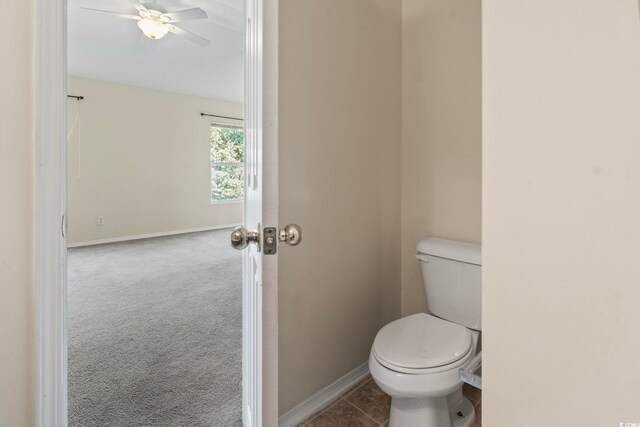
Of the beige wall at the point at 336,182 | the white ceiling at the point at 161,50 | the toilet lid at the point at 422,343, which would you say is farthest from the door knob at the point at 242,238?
the white ceiling at the point at 161,50

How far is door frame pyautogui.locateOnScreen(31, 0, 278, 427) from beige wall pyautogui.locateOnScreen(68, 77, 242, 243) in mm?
4380

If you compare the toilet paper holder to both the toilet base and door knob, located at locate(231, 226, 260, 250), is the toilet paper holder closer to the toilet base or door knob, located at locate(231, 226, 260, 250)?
the toilet base

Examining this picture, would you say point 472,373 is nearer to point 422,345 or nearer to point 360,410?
point 422,345

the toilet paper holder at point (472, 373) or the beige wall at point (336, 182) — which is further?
the beige wall at point (336, 182)

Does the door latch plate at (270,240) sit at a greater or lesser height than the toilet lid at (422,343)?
greater

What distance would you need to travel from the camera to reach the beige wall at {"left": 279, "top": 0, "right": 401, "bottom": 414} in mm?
1354

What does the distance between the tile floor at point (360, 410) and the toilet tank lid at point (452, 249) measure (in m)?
0.73

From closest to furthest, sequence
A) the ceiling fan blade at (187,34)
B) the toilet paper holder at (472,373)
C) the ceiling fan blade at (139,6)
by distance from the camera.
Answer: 1. the toilet paper holder at (472,373)
2. the ceiling fan blade at (139,6)
3. the ceiling fan blade at (187,34)

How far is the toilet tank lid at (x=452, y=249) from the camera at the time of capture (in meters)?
1.42

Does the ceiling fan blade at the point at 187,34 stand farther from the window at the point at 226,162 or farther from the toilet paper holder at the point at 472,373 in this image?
the toilet paper holder at the point at 472,373

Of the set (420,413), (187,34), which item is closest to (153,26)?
(187,34)

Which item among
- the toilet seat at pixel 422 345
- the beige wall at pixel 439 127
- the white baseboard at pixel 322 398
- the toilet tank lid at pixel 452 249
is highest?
the beige wall at pixel 439 127
